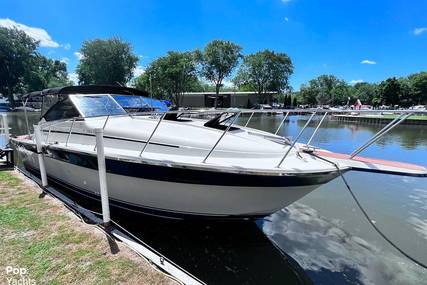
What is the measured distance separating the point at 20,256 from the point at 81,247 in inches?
25.3

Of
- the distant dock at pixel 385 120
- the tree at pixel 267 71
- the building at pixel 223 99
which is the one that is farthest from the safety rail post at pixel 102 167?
the building at pixel 223 99

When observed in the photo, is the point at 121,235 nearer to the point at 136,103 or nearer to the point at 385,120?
the point at 136,103

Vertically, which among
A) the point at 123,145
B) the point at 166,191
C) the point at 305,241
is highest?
the point at 123,145

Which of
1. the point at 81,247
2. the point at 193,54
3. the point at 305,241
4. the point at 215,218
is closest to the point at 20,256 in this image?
the point at 81,247

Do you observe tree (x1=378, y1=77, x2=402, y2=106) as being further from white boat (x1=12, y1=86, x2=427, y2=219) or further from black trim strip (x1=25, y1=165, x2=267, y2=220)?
black trim strip (x1=25, y1=165, x2=267, y2=220)

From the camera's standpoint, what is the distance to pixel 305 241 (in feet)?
15.1

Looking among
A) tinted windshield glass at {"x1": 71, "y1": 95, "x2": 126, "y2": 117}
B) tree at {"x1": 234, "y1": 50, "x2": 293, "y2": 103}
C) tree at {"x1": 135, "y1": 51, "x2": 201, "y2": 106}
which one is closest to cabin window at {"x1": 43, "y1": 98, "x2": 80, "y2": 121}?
tinted windshield glass at {"x1": 71, "y1": 95, "x2": 126, "y2": 117}

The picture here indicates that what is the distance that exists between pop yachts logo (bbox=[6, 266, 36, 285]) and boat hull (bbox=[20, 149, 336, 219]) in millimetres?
1670

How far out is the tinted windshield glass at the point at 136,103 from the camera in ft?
20.2

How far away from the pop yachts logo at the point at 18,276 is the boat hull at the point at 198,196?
5.48ft

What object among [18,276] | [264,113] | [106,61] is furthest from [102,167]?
[106,61]

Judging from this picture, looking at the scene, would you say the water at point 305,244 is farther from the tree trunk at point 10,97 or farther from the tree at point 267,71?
the tree trunk at point 10,97

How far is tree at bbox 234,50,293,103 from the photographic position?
2254 inches

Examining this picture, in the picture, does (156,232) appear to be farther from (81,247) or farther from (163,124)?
(163,124)
